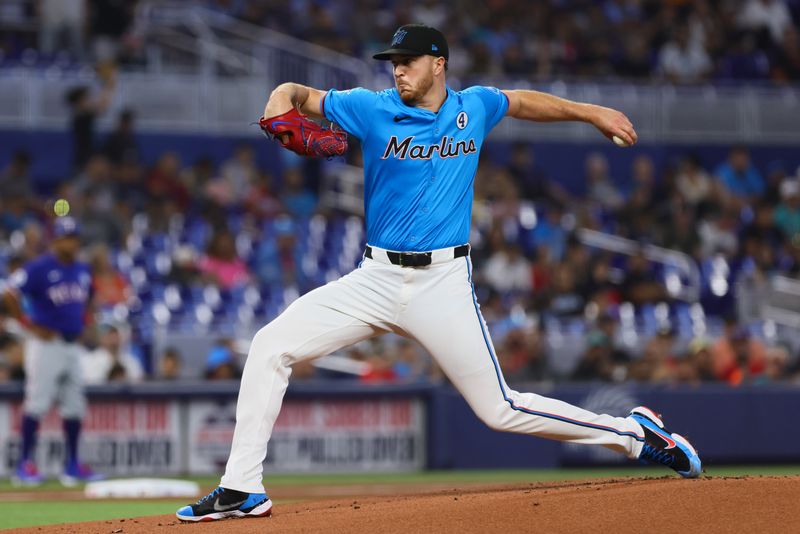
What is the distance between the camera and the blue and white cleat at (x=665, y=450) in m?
6.68

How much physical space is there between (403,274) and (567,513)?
1332 millimetres

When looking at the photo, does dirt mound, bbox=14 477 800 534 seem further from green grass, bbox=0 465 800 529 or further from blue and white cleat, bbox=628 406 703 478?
green grass, bbox=0 465 800 529

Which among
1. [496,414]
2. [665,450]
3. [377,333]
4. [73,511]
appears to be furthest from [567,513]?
[73,511]

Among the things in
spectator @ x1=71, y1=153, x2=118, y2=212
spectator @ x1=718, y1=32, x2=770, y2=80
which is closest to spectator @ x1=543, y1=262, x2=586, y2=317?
spectator @ x1=71, y1=153, x2=118, y2=212

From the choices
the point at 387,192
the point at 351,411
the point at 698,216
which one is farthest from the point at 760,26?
the point at 387,192

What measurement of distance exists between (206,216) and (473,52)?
18.7 feet

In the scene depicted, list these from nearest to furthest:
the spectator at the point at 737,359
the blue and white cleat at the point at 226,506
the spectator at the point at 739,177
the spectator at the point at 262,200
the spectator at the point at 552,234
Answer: the blue and white cleat at the point at 226,506, the spectator at the point at 737,359, the spectator at the point at 262,200, the spectator at the point at 552,234, the spectator at the point at 739,177

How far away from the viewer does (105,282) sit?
1372cm

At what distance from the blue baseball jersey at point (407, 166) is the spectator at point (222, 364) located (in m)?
6.61

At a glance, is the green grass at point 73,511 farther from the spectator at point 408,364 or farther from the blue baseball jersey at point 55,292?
the spectator at point 408,364

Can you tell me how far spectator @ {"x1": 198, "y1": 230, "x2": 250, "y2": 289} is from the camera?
1449 cm

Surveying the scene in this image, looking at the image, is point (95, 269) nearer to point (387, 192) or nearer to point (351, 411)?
point (351, 411)

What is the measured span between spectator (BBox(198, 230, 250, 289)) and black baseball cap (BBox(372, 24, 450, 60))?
332 inches

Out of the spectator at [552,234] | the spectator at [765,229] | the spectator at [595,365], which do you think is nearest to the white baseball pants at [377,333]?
the spectator at [595,365]
